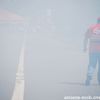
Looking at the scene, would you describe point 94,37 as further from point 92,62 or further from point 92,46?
point 92,62

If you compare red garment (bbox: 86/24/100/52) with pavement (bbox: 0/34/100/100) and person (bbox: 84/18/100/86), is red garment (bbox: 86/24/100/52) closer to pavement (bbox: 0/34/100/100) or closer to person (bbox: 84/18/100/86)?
person (bbox: 84/18/100/86)

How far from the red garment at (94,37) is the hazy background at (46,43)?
0.18 feet

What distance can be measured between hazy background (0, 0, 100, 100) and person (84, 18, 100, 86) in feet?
0.16

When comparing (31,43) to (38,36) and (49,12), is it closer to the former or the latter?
(38,36)

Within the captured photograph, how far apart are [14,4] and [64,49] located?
730 mm

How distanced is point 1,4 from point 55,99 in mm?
1211

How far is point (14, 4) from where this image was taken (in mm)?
2707

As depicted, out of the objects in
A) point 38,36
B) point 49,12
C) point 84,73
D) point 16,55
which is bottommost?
point 84,73

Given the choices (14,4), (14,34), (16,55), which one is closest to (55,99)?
(16,55)

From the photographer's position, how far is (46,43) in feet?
9.13

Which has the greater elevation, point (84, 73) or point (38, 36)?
point (38, 36)

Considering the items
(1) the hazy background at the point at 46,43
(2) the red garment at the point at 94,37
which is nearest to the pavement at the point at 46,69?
(1) the hazy background at the point at 46,43

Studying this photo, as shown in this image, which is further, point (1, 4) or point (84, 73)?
point (84, 73)

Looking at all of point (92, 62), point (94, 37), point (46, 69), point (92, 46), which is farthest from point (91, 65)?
point (46, 69)
